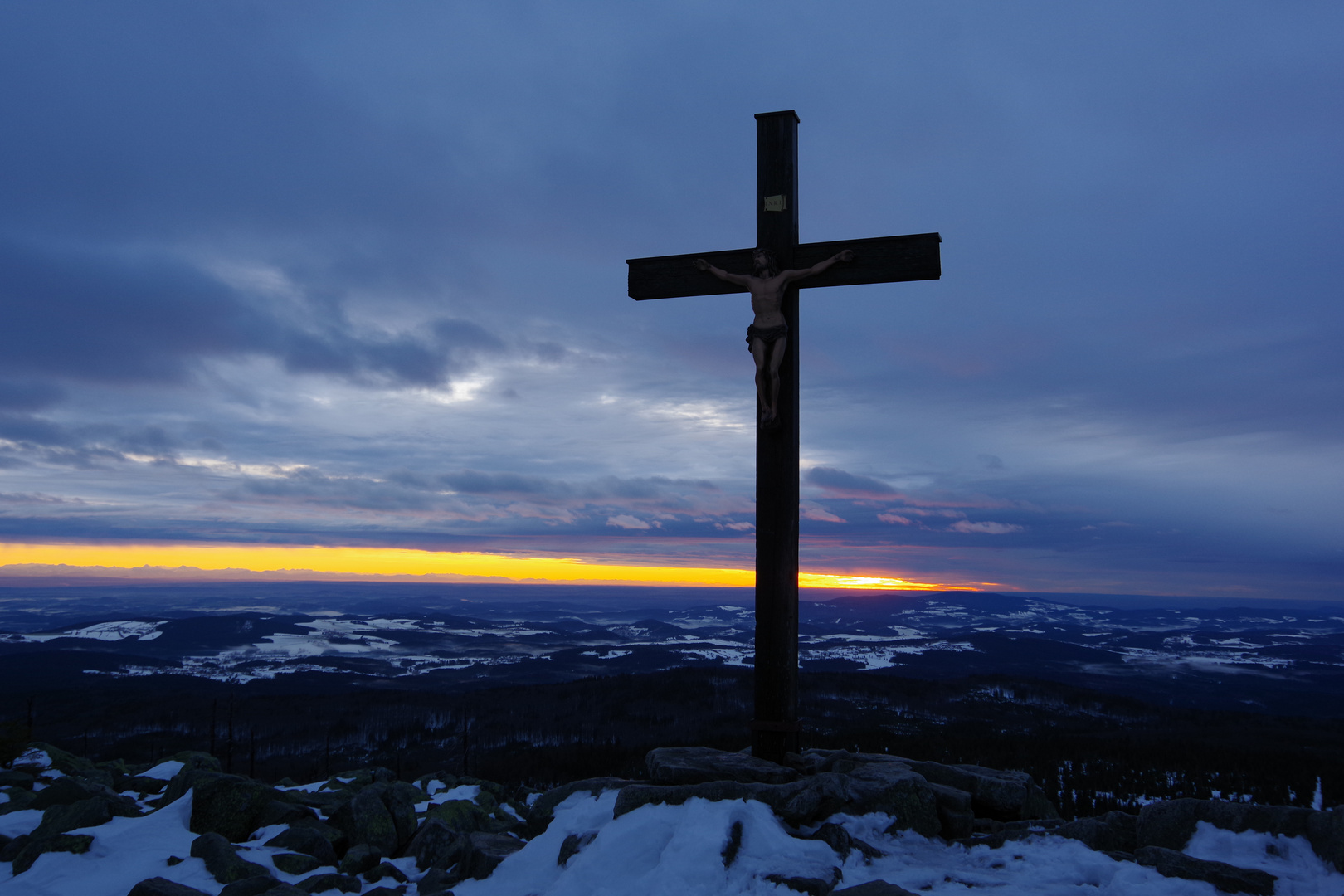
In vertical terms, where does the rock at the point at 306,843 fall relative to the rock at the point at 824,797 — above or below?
below

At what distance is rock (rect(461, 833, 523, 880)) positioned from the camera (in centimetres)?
718

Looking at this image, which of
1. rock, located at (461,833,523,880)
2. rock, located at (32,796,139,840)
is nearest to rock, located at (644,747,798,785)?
rock, located at (461,833,523,880)

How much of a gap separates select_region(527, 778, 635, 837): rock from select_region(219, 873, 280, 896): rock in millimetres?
2590

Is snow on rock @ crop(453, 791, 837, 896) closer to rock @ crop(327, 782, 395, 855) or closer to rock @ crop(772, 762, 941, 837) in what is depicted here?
rock @ crop(772, 762, 941, 837)

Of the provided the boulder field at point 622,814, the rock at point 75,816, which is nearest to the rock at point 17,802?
the boulder field at point 622,814

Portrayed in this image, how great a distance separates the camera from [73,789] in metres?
9.99

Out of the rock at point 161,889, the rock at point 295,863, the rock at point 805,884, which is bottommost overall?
the rock at point 295,863

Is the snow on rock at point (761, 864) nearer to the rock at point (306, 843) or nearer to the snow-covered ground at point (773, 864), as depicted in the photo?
the snow-covered ground at point (773, 864)

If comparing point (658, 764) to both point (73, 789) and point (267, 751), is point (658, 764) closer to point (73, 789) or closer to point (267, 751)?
point (73, 789)

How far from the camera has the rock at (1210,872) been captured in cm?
514

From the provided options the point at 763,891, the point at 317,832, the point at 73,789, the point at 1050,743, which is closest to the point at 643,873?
the point at 763,891

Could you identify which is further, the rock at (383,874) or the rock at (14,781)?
the rock at (14,781)

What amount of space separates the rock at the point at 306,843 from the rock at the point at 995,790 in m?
6.83

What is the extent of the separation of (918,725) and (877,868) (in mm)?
159534
